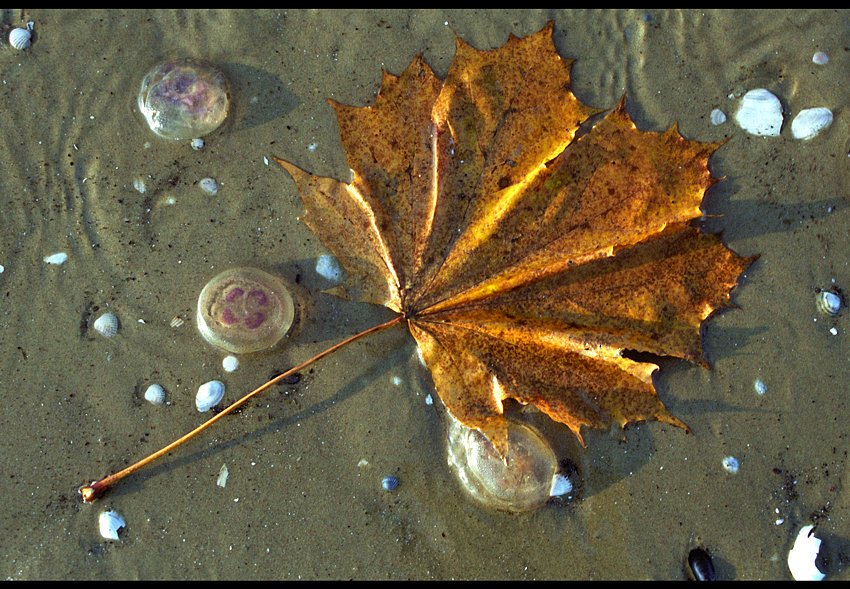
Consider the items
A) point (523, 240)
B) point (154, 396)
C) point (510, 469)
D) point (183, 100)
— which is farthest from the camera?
point (183, 100)

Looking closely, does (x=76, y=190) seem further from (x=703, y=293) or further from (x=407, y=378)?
(x=703, y=293)

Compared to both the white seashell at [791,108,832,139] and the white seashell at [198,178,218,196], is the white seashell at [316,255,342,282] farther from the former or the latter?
the white seashell at [791,108,832,139]

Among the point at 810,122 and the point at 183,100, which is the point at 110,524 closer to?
the point at 183,100

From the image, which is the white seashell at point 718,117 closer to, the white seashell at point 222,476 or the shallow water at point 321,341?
the shallow water at point 321,341

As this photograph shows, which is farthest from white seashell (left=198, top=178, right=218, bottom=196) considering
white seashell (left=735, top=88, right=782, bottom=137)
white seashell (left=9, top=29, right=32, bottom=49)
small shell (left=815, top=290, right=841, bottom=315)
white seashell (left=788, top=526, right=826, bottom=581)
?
Result: white seashell (left=788, top=526, right=826, bottom=581)

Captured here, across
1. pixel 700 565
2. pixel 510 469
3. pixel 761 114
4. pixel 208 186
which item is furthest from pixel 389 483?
pixel 761 114

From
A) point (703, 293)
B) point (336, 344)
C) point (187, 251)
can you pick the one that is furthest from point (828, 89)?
Answer: point (187, 251)

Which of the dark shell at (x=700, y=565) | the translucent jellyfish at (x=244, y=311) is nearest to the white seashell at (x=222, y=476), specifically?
the translucent jellyfish at (x=244, y=311)
